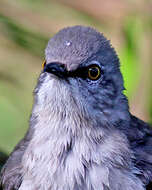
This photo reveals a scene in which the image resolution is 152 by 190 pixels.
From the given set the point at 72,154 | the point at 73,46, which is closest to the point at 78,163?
the point at 72,154

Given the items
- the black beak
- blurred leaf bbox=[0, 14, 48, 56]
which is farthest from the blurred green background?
the black beak

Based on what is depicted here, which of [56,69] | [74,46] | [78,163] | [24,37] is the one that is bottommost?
[78,163]

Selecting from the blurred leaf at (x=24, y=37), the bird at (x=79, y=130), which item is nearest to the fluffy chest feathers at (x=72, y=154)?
the bird at (x=79, y=130)

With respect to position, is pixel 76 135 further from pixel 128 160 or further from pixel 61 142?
pixel 128 160

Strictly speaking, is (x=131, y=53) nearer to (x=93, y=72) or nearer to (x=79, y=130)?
(x=93, y=72)

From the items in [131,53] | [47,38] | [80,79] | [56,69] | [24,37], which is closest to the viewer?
[56,69]

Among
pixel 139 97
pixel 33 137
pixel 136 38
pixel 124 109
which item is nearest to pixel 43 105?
pixel 33 137

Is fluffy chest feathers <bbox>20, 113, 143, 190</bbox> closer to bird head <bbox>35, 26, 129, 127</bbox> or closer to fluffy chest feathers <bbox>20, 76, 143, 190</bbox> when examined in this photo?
fluffy chest feathers <bbox>20, 76, 143, 190</bbox>
